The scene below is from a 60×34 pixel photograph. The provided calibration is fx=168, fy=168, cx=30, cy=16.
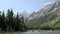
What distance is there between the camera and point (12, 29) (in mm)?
145500

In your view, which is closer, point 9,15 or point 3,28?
point 3,28

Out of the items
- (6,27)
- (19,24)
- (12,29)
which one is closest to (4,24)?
(6,27)

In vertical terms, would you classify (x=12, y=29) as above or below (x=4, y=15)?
below

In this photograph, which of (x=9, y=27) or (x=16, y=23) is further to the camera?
(x=16, y=23)

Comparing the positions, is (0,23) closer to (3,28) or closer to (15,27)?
(3,28)

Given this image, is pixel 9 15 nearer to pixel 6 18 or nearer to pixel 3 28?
pixel 6 18

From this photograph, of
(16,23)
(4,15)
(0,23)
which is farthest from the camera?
(16,23)

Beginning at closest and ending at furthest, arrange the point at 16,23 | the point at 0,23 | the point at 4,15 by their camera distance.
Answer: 1. the point at 0,23
2. the point at 4,15
3. the point at 16,23

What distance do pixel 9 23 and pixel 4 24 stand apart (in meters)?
6.58

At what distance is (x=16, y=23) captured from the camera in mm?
150750

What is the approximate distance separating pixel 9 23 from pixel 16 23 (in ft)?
33.4

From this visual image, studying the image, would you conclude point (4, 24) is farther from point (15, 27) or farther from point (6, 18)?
point (15, 27)

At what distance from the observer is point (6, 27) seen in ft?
447

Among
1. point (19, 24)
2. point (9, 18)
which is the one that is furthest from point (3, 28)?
point (19, 24)
